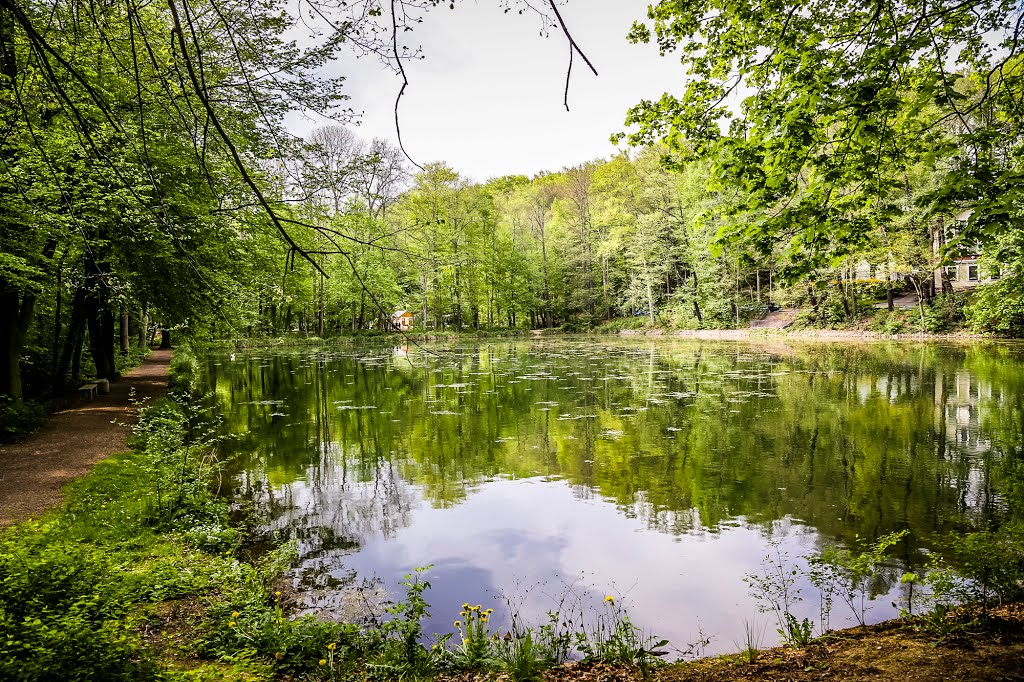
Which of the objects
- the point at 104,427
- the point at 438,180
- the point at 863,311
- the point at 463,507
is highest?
the point at 438,180

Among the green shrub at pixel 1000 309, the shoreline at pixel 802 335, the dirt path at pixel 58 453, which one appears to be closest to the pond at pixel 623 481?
the dirt path at pixel 58 453

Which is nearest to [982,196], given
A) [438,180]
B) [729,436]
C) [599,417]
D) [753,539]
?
[753,539]

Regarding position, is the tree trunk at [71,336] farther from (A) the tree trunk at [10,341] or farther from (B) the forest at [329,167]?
(A) the tree trunk at [10,341]

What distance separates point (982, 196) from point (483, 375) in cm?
1890

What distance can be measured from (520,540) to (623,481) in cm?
253

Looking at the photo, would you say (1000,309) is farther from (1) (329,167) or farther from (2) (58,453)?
(2) (58,453)

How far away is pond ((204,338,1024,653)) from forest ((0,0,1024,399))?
135 cm

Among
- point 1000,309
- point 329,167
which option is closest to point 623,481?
point 329,167

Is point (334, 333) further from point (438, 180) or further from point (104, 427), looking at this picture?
point (104, 427)

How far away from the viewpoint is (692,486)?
8.44 m

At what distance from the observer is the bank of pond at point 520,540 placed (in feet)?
13.7

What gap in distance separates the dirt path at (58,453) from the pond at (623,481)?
7.27 feet

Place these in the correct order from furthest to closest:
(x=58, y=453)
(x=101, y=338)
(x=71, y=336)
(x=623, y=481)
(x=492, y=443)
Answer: (x=101, y=338), (x=71, y=336), (x=492, y=443), (x=58, y=453), (x=623, y=481)

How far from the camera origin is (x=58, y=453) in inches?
366
